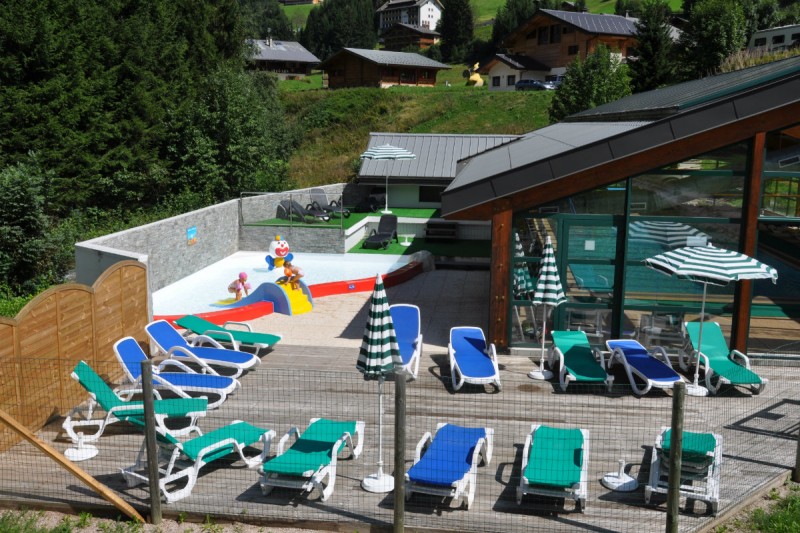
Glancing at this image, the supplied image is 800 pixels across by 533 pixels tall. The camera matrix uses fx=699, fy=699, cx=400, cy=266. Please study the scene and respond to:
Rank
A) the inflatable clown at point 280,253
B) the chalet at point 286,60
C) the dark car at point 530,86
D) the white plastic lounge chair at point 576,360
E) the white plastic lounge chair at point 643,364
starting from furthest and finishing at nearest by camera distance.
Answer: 1. the chalet at point 286,60
2. the dark car at point 530,86
3. the inflatable clown at point 280,253
4. the white plastic lounge chair at point 576,360
5. the white plastic lounge chair at point 643,364

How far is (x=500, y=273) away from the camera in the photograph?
1152cm

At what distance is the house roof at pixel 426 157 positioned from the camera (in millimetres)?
28766

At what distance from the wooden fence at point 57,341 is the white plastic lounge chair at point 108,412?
0.46 meters

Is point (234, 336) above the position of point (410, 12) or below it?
below

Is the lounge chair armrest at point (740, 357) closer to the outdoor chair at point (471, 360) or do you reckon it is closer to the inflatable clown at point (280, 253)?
the outdoor chair at point (471, 360)

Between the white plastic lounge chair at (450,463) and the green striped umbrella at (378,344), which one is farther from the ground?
the green striped umbrella at (378,344)

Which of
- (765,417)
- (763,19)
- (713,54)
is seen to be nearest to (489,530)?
(765,417)

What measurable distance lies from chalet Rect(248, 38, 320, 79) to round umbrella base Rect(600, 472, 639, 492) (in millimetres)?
73254

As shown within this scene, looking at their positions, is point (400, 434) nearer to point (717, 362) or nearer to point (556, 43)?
point (717, 362)

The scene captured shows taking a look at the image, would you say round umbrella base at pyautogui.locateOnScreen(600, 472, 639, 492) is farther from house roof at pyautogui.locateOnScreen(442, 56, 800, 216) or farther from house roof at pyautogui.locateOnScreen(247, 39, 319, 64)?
house roof at pyautogui.locateOnScreen(247, 39, 319, 64)

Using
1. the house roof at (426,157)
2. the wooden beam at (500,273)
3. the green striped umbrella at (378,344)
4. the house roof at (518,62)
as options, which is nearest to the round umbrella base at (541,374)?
the wooden beam at (500,273)

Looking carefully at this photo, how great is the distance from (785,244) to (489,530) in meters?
7.78

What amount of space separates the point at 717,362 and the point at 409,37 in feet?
338

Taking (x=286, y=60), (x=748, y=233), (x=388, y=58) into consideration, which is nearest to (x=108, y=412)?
(x=748, y=233)
